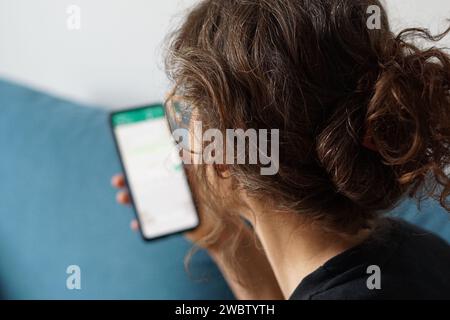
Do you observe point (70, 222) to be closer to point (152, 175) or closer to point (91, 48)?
point (152, 175)

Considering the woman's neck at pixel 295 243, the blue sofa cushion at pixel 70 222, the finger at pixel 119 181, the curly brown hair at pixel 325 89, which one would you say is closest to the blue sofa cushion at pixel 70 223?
the blue sofa cushion at pixel 70 222

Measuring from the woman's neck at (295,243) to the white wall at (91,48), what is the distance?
1.27 feet

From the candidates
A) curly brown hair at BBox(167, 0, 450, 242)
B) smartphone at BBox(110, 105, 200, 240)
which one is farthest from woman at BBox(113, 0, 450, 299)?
smartphone at BBox(110, 105, 200, 240)

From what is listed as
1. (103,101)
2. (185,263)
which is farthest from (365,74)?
(103,101)

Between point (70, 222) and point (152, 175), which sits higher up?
point (152, 175)

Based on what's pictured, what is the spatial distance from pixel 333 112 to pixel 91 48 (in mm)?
644

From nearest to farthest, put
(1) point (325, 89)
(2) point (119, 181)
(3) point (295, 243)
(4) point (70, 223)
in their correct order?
(1) point (325, 89), (3) point (295, 243), (2) point (119, 181), (4) point (70, 223)

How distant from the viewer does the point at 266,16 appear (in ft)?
1.48

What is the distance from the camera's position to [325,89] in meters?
0.45

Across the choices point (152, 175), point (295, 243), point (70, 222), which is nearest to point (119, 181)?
point (152, 175)

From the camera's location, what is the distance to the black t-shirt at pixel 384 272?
51cm

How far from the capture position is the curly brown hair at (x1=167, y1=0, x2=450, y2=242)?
0.44 meters

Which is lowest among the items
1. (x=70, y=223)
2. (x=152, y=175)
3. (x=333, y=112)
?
(x=70, y=223)

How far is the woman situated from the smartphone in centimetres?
22
